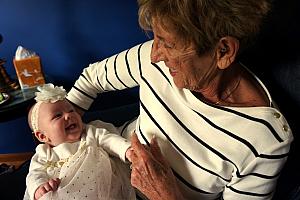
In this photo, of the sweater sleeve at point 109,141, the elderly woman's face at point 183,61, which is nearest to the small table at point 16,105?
the sweater sleeve at point 109,141

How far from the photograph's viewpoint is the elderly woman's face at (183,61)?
3.07ft

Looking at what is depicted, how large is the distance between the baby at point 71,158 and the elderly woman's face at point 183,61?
347 mm

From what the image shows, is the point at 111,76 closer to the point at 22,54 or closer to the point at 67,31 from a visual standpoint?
the point at 22,54

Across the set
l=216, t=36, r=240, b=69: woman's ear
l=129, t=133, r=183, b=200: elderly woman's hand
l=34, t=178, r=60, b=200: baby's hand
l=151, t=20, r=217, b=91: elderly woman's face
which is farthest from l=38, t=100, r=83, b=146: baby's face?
l=216, t=36, r=240, b=69: woman's ear

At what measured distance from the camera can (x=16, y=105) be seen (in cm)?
159

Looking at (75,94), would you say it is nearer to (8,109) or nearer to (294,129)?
(8,109)

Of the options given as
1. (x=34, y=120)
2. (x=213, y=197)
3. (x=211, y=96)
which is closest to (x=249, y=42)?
Answer: (x=211, y=96)

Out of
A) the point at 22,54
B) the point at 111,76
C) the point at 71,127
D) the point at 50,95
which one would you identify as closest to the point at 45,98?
the point at 50,95

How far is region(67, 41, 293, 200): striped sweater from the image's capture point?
0.96 m

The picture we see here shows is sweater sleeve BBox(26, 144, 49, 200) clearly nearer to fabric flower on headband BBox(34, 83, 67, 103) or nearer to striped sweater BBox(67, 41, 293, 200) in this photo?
fabric flower on headband BBox(34, 83, 67, 103)

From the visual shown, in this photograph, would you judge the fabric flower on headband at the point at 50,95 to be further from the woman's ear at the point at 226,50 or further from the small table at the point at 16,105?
the woman's ear at the point at 226,50

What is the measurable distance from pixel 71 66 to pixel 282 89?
1.15 meters

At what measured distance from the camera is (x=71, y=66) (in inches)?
75.7

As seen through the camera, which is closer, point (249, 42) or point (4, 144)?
point (249, 42)
